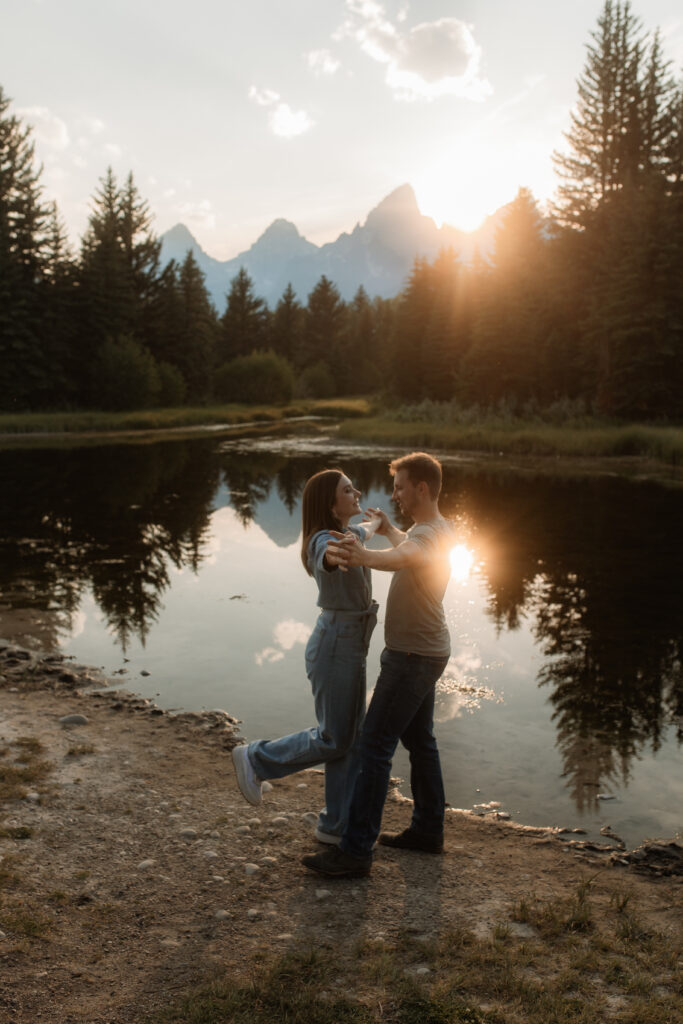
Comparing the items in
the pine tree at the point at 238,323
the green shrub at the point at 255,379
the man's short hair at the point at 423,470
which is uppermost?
the pine tree at the point at 238,323

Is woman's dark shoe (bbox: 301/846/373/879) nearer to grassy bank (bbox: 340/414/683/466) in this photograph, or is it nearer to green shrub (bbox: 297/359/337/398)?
grassy bank (bbox: 340/414/683/466)

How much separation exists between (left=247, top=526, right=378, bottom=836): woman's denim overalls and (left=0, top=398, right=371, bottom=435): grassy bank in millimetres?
42470

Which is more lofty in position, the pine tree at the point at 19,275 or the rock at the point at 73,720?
the pine tree at the point at 19,275

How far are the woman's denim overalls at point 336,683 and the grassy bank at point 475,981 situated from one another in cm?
104

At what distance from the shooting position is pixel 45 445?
1500 inches

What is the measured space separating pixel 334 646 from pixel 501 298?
45.9 meters

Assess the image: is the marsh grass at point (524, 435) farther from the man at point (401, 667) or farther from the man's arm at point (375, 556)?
the man's arm at point (375, 556)

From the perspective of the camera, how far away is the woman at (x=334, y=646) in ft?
14.4

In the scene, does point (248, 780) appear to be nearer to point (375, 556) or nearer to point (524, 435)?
point (375, 556)

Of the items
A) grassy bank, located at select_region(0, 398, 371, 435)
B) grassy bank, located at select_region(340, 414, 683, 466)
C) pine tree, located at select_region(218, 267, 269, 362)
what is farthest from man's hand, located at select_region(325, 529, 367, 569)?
pine tree, located at select_region(218, 267, 269, 362)

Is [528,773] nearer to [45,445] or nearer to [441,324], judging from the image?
[45,445]

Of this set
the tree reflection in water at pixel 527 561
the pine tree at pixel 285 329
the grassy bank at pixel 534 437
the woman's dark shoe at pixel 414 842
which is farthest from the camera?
the pine tree at pixel 285 329

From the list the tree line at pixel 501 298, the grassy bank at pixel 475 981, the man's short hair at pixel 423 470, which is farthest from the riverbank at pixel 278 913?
the tree line at pixel 501 298

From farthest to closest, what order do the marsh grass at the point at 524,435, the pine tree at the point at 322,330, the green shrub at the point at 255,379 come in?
the pine tree at the point at 322,330 < the green shrub at the point at 255,379 < the marsh grass at the point at 524,435
